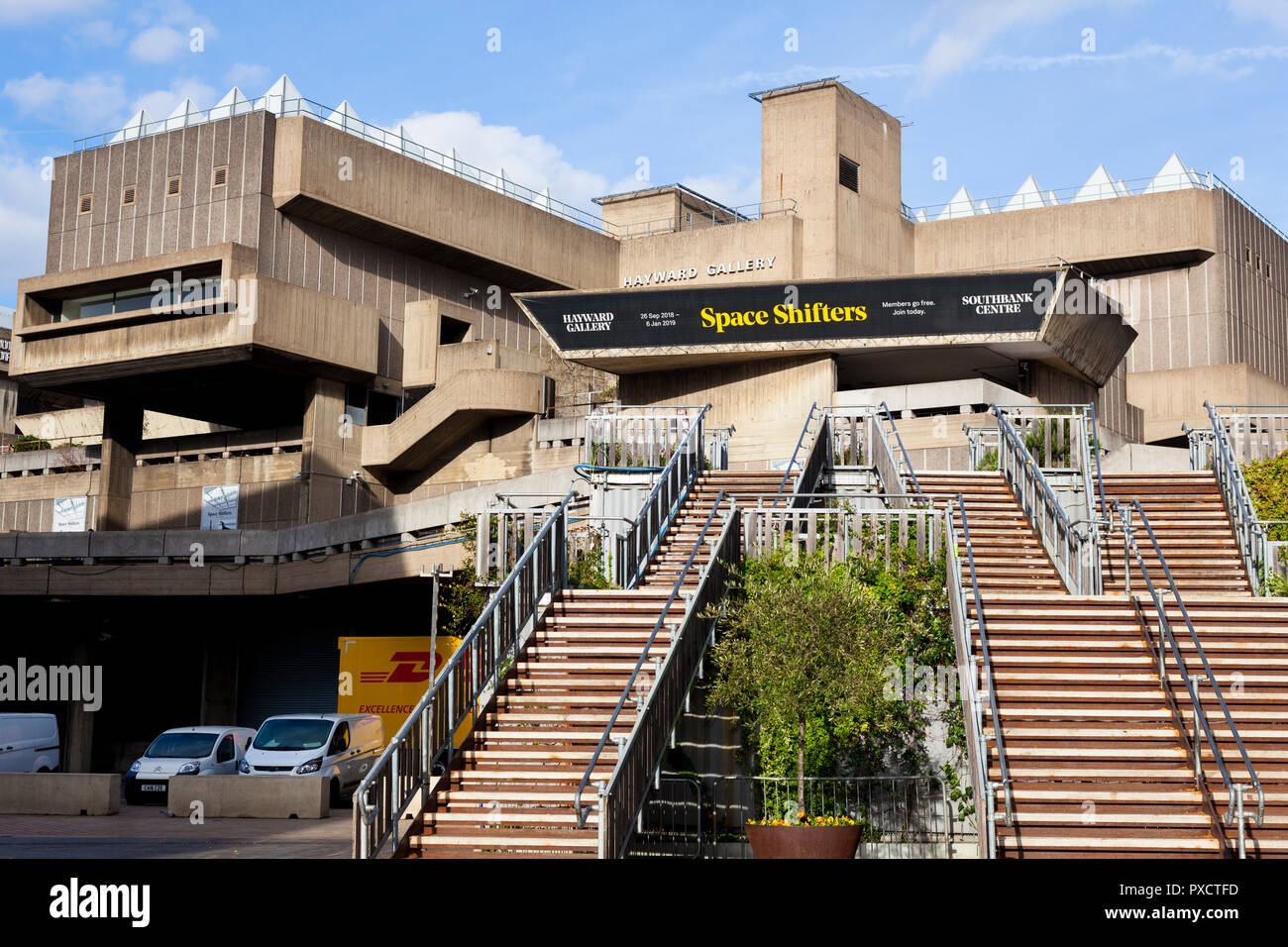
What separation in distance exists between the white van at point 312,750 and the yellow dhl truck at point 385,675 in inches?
145

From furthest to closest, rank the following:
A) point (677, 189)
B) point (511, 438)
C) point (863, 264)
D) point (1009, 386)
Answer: point (677, 189)
point (863, 264)
point (511, 438)
point (1009, 386)

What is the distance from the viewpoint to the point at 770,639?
15.5m

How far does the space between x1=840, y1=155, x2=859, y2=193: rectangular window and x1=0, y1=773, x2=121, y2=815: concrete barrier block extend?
116 feet

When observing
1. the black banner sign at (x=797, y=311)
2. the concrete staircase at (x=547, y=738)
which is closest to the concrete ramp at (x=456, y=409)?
the black banner sign at (x=797, y=311)

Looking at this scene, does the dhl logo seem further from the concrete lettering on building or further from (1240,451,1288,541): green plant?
the concrete lettering on building

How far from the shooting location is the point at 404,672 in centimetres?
3222

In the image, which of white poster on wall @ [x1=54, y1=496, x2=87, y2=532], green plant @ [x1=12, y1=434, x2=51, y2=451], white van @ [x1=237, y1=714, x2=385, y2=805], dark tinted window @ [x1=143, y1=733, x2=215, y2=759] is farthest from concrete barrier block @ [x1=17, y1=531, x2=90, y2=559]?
white van @ [x1=237, y1=714, x2=385, y2=805]

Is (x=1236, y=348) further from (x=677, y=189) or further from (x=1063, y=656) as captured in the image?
(x=1063, y=656)

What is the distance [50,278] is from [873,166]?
2873 cm

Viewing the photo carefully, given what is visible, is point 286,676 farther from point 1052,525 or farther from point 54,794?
point 1052,525

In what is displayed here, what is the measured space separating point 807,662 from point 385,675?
18762mm

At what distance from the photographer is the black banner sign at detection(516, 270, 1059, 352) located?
36.0m

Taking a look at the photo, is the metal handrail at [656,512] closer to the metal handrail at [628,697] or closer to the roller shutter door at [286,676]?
the metal handrail at [628,697]
